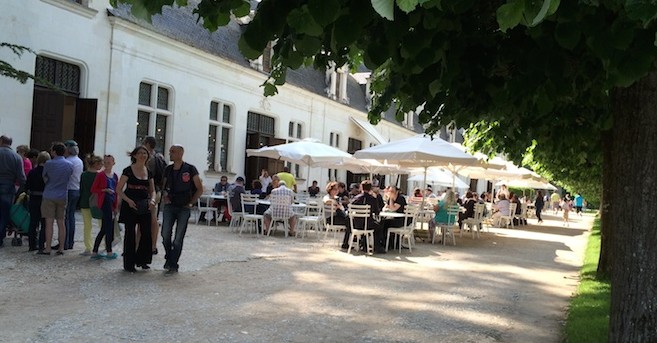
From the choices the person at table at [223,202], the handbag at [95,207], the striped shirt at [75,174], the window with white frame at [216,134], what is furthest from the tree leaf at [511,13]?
the window with white frame at [216,134]

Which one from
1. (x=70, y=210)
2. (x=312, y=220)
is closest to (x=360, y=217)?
(x=312, y=220)

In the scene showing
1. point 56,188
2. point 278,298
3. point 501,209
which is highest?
point 56,188

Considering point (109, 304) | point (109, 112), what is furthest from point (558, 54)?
point (109, 112)

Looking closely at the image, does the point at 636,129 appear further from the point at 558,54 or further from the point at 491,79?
the point at 491,79

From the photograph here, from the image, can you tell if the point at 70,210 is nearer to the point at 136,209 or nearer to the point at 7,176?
the point at 7,176

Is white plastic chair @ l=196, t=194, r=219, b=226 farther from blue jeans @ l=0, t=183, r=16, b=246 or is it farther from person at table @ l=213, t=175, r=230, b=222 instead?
blue jeans @ l=0, t=183, r=16, b=246

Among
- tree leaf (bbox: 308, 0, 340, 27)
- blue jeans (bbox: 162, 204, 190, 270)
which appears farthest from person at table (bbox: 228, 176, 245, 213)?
tree leaf (bbox: 308, 0, 340, 27)

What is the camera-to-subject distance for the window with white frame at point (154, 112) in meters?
17.5

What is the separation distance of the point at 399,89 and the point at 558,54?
121cm

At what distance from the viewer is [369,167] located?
1939 cm

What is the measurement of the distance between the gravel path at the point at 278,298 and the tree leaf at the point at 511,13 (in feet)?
11.9

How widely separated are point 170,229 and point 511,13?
21.1 feet

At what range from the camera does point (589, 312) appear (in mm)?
6328

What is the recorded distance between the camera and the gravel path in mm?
5148
